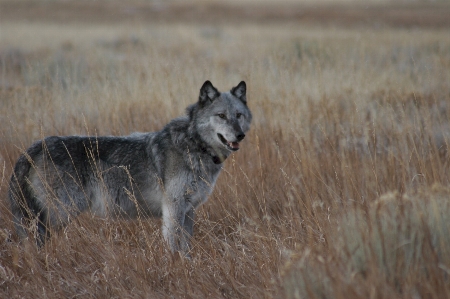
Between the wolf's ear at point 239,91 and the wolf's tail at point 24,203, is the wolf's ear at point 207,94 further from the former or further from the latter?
the wolf's tail at point 24,203

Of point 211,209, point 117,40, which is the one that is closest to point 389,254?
point 211,209

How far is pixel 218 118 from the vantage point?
174 inches

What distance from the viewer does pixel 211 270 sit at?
3.58m

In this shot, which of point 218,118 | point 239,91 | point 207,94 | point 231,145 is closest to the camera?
point 231,145

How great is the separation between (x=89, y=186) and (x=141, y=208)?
0.53 meters

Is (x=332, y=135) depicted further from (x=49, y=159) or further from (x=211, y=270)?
(x=49, y=159)

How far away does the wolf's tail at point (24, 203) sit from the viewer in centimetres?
401

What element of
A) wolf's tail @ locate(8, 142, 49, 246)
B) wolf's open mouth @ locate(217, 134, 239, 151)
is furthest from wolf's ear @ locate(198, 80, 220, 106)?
wolf's tail @ locate(8, 142, 49, 246)

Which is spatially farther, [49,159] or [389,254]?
[49,159]

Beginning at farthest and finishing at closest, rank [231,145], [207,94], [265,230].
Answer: [207,94] → [231,145] → [265,230]

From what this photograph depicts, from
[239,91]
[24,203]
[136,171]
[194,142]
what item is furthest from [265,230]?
[24,203]

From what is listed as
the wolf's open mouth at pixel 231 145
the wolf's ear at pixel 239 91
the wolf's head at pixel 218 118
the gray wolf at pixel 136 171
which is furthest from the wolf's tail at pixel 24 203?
the wolf's ear at pixel 239 91

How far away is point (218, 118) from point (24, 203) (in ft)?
6.20

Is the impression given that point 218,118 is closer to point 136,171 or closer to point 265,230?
point 136,171
